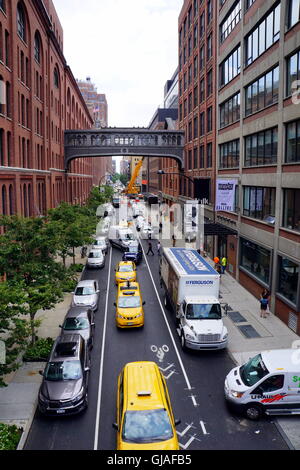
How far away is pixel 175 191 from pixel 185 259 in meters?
44.2

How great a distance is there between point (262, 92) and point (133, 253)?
19.0 m

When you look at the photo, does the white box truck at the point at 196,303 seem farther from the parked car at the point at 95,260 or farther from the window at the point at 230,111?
the window at the point at 230,111

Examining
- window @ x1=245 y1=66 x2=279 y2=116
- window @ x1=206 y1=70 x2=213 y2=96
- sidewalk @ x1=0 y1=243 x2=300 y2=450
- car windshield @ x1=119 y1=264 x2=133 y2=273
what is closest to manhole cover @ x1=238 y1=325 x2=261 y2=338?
sidewalk @ x1=0 y1=243 x2=300 y2=450

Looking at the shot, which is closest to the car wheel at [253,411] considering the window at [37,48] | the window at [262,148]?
the window at [262,148]

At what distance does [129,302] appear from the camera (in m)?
21.8

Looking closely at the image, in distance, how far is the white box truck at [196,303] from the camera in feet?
57.0

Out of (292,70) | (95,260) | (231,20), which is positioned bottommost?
(95,260)

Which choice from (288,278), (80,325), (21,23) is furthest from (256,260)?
(21,23)

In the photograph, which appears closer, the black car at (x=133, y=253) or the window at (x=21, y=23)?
the window at (x=21, y=23)

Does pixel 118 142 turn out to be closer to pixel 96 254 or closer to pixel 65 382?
pixel 96 254

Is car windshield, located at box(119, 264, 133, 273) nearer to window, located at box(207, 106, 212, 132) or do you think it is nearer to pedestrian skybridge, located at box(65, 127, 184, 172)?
window, located at box(207, 106, 212, 132)

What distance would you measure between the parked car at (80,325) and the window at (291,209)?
12.1 metres
